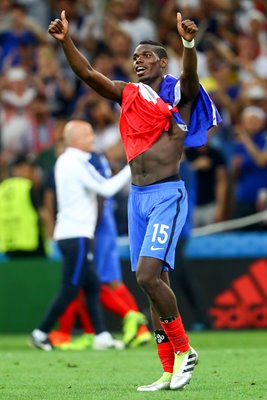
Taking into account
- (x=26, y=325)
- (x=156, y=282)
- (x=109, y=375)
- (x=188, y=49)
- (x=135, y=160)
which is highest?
(x=188, y=49)

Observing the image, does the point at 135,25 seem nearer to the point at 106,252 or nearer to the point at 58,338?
the point at 106,252

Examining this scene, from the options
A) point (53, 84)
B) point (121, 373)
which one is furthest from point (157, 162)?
point (53, 84)

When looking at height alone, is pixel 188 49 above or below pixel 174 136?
above

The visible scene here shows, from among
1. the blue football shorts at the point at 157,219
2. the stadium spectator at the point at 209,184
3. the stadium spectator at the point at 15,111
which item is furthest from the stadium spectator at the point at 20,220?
the blue football shorts at the point at 157,219

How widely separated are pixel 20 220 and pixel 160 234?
7.35 m

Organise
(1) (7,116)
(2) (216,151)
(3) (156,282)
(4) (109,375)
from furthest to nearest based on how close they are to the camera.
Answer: (1) (7,116) < (2) (216,151) < (4) (109,375) < (3) (156,282)

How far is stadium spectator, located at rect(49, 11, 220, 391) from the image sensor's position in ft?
25.7

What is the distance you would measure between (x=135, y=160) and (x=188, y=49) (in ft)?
3.05

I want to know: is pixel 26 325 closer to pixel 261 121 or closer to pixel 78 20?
pixel 261 121

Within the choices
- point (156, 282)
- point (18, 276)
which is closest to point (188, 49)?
point (156, 282)

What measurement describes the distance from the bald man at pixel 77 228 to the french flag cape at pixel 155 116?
3.69m

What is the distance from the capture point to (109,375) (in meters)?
9.04

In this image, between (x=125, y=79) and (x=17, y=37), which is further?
(x=17, y=37)

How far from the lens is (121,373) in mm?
9219
